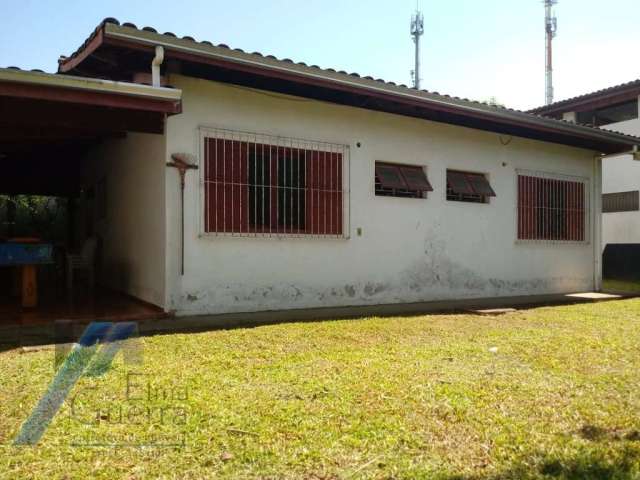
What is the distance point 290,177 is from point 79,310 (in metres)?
3.22

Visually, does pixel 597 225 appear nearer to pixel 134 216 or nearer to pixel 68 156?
pixel 134 216

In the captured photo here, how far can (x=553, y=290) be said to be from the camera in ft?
32.9

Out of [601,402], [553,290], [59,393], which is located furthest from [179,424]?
[553,290]

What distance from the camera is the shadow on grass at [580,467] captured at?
2217mm

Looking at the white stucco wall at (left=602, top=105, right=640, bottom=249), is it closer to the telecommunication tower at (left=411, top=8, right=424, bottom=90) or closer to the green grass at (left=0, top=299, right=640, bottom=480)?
the green grass at (left=0, top=299, right=640, bottom=480)

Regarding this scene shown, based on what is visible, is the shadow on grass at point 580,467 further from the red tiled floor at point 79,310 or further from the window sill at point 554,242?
the window sill at point 554,242

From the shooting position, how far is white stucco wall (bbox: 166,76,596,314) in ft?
20.7

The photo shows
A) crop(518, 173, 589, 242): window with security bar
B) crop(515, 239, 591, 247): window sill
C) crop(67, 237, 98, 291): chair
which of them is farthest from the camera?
crop(518, 173, 589, 242): window with security bar

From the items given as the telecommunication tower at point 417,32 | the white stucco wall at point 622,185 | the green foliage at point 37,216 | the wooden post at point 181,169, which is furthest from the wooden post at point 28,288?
the telecommunication tower at point 417,32

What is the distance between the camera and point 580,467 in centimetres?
230

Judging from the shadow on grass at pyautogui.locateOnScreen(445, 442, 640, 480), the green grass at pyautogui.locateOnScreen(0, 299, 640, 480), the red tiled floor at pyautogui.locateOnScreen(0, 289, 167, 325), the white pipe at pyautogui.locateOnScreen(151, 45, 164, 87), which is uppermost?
the white pipe at pyautogui.locateOnScreen(151, 45, 164, 87)

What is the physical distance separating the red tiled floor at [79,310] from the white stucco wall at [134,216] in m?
0.25

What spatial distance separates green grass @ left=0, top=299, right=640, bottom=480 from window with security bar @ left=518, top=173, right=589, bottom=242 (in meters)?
4.97

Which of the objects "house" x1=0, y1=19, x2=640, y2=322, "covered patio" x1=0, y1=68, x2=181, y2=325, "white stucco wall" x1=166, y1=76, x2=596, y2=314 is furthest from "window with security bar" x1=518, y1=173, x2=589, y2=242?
"covered patio" x1=0, y1=68, x2=181, y2=325
